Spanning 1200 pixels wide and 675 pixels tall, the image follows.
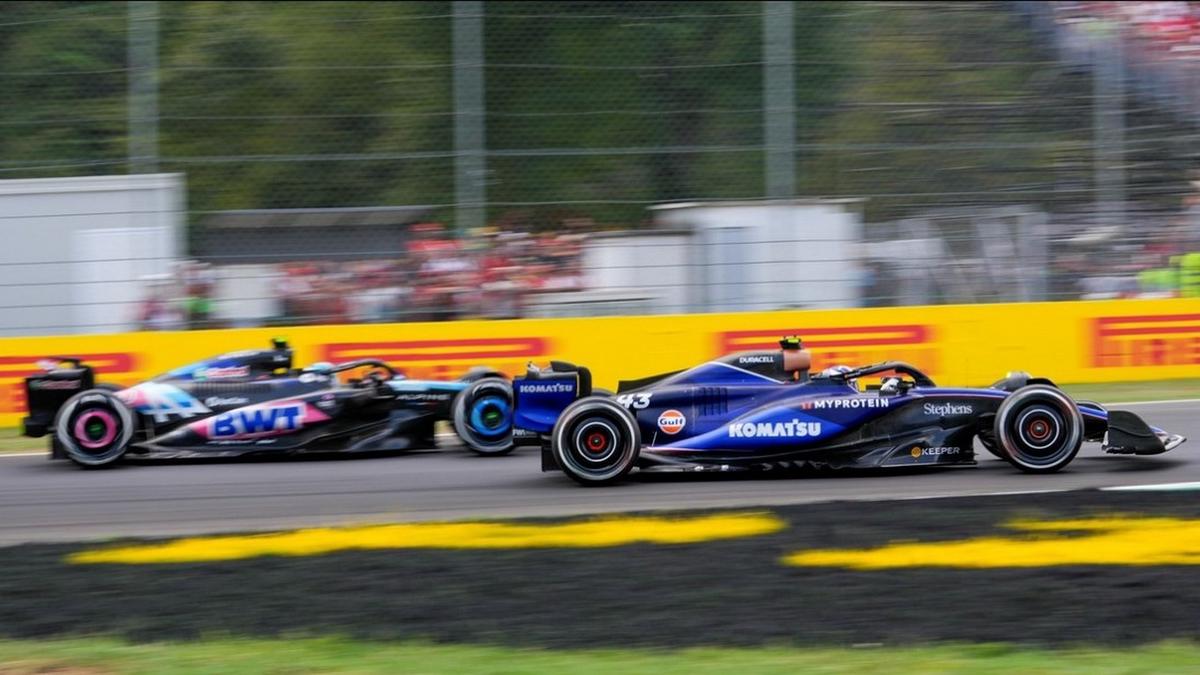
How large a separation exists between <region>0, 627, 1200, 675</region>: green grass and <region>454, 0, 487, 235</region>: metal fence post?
8.42 meters

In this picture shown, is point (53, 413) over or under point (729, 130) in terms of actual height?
under

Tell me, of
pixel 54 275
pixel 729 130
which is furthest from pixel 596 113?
pixel 54 275

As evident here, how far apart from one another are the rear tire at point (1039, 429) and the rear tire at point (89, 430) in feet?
18.4

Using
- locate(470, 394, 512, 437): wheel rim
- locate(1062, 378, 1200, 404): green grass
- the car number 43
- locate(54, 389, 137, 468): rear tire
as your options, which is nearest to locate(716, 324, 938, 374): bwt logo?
locate(1062, 378, 1200, 404): green grass

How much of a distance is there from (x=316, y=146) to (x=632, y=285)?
141 inches

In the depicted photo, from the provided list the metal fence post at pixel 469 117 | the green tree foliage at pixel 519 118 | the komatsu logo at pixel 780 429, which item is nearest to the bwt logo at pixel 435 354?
the metal fence post at pixel 469 117

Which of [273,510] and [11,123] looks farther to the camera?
[11,123]

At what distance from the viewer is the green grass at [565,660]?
484 centimetres

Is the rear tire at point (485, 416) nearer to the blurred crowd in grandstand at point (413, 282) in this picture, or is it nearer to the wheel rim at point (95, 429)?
the wheel rim at point (95, 429)

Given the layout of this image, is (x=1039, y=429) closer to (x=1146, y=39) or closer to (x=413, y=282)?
(x=413, y=282)

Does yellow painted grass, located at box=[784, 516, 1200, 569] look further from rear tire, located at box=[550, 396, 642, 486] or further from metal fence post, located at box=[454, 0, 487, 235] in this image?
metal fence post, located at box=[454, 0, 487, 235]

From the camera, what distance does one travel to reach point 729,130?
14367mm

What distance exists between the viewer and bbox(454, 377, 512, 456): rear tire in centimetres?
1007

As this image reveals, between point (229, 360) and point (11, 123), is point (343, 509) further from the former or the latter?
point (11, 123)
